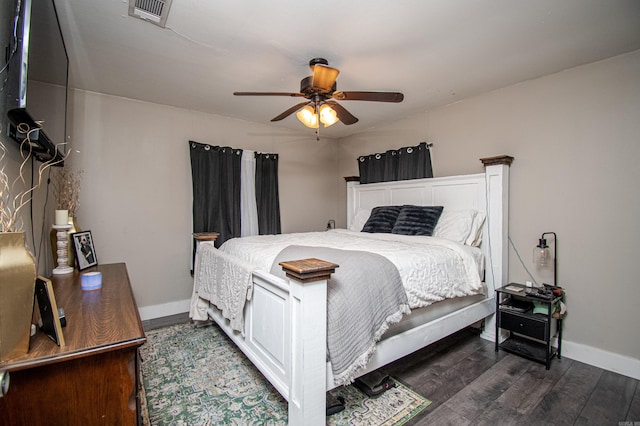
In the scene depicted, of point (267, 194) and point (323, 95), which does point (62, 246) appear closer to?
point (323, 95)

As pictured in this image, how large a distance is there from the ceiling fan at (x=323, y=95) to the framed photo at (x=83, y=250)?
1.62 metres

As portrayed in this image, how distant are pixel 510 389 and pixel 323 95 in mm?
2491

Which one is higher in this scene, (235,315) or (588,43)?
(588,43)

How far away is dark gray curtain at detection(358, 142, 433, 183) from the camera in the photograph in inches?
141

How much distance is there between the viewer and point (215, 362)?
7.69 feet

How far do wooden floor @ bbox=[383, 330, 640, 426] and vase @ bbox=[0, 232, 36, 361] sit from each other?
1.86m

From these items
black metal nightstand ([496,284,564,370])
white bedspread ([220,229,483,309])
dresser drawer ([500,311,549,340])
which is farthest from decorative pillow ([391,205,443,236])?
dresser drawer ([500,311,549,340])

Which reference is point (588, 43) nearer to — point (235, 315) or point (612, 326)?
point (612, 326)

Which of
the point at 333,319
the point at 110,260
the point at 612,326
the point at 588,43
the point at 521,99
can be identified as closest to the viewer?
the point at 333,319

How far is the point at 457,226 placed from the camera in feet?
9.53

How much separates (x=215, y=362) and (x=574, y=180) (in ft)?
11.1

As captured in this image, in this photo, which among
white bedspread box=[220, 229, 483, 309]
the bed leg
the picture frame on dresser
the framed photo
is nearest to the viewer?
the picture frame on dresser

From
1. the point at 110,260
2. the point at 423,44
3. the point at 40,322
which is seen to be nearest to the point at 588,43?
the point at 423,44

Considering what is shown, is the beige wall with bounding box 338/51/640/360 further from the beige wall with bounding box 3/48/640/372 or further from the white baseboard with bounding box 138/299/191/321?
the white baseboard with bounding box 138/299/191/321
